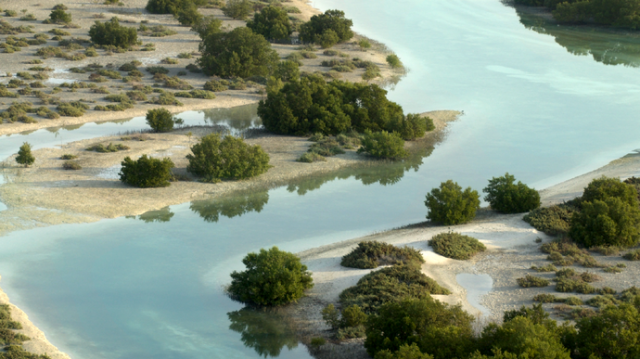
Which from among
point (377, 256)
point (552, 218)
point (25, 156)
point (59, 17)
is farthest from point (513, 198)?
point (59, 17)

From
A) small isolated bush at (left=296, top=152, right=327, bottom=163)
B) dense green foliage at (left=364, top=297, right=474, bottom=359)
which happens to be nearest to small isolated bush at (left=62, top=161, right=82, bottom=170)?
small isolated bush at (left=296, top=152, right=327, bottom=163)

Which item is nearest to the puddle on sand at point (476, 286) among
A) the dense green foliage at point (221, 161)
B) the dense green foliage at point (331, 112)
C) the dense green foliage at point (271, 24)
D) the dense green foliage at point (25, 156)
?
the dense green foliage at point (221, 161)

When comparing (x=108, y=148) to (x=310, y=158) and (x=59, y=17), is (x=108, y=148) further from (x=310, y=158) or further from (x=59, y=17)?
(x=59, y=17)

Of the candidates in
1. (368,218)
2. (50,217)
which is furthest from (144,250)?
(368,218)

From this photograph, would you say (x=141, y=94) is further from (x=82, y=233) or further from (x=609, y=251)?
(x=609, y=251)

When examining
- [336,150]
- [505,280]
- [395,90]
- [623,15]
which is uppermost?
[623,15]

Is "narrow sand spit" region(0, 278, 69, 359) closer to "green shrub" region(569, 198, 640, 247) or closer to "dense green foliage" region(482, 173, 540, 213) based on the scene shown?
"green shrub" region(569, 198, 640, 247)
